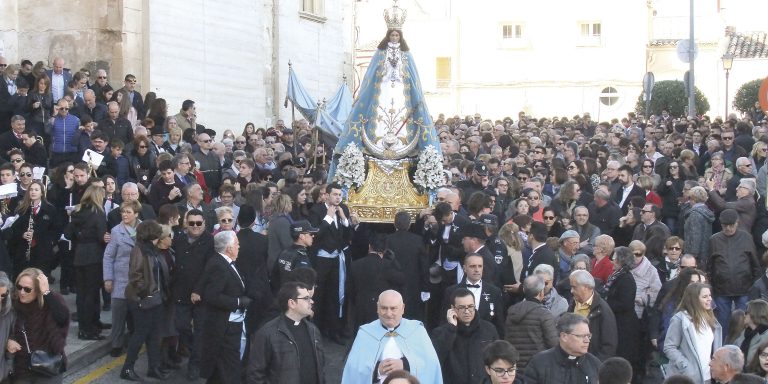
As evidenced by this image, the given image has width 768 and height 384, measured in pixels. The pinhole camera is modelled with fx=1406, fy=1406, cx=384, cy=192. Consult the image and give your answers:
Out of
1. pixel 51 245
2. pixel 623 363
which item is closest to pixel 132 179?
pixel 51 245

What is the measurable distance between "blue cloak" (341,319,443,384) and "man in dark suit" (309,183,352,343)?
5.88 m

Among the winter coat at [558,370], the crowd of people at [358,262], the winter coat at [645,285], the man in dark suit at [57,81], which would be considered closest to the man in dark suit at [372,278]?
the crowd of people at [358,262]

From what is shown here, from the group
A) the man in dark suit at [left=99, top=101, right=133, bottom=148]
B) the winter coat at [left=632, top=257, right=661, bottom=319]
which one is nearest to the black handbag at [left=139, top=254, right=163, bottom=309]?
the winter coat at [left=632, top=257, right=661, bottom=319]

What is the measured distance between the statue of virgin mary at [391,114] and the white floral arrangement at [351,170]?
0.81ft

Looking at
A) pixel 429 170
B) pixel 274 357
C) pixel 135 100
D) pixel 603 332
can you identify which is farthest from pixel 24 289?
pixel 135 100

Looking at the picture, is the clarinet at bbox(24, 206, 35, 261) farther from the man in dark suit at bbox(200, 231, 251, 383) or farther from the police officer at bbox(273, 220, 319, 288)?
the man in dark suit at bbox(200, 231, 251, 383)

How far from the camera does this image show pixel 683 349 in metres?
11.9

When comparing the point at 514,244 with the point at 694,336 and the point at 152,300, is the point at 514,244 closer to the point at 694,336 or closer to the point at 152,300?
the point at 694,336

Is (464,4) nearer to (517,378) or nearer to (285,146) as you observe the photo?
(285,146)

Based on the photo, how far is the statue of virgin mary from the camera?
1819 cm

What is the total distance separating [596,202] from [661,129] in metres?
9.49

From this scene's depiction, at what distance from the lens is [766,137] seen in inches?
844

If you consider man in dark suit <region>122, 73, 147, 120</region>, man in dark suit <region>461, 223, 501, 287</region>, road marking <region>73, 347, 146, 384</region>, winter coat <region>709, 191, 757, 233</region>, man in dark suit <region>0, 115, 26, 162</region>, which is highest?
man in dark suit <region>122, 73, 147, 120</region>

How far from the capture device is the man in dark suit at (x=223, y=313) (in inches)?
524
